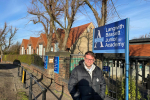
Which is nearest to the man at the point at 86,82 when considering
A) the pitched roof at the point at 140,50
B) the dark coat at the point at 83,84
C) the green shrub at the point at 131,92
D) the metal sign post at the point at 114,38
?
the dark coat at the point at 83,84

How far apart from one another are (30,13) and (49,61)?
8200 millimetres

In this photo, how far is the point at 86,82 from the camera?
2.79 meters

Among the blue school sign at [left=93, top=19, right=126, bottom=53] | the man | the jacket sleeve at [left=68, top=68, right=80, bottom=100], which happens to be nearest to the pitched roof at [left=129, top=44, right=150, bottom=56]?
the blue school sign at [left=93, top=19, right=126, bottom=53]

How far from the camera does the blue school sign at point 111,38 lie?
418 cm

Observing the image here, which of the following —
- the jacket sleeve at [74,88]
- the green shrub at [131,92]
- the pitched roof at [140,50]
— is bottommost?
the green shrub at [131,92]

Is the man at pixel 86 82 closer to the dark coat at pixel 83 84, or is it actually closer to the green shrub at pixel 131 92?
the dark coat at pixel 83 84

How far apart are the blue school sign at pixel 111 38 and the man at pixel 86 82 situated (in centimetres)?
171

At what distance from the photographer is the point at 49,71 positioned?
8.70 meters

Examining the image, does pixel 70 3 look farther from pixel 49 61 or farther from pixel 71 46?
pixel 71 46

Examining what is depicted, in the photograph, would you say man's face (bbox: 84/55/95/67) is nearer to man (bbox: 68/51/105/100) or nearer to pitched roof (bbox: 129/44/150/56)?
man (bbox: 68/51/105/100)

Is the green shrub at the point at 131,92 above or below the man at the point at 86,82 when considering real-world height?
below

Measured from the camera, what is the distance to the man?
2768 millimetres

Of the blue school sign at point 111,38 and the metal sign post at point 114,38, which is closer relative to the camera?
the metal sign post at point 114,38

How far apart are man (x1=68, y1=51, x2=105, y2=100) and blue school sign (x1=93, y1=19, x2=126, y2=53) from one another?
1714mm
